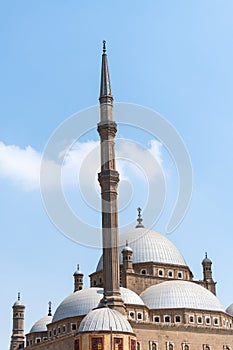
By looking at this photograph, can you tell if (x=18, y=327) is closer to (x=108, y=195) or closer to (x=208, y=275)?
(x=208, y=275)

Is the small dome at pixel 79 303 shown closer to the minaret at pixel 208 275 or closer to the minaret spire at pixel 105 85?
the minaret at pixel 208 275

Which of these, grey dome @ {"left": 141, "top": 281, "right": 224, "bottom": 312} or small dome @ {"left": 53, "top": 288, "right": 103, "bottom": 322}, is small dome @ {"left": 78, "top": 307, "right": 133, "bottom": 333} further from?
grey dome @ {"left": 141, "top": 281, "right": 224, "bottom": 312}

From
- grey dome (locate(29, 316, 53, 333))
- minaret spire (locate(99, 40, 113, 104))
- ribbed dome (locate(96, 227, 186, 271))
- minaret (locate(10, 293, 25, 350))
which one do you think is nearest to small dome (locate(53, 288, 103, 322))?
ribbed dome (locate(96, 227, 186, 271))

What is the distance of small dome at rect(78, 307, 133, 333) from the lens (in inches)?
1734

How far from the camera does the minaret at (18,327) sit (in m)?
64.8

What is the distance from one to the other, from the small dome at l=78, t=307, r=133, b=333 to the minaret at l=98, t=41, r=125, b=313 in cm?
264

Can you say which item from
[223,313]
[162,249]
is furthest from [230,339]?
[162,249]

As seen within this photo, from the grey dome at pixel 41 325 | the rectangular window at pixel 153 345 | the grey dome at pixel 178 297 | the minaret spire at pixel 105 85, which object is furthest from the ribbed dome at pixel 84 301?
the minaret spire at pixel 105 85

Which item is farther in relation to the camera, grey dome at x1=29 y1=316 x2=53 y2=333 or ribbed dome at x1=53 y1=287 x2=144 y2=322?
grey dome at x1=29 y1=316 x2=53 y2=333

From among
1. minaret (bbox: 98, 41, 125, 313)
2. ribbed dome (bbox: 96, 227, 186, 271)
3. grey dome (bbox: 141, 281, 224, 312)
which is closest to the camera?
minaret (bbox: 98, 41, 125, 313)

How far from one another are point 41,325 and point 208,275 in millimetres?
16029

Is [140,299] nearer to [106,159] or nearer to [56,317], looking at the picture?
[56,317]

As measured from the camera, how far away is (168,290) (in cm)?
5525

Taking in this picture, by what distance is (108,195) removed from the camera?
167 feet
